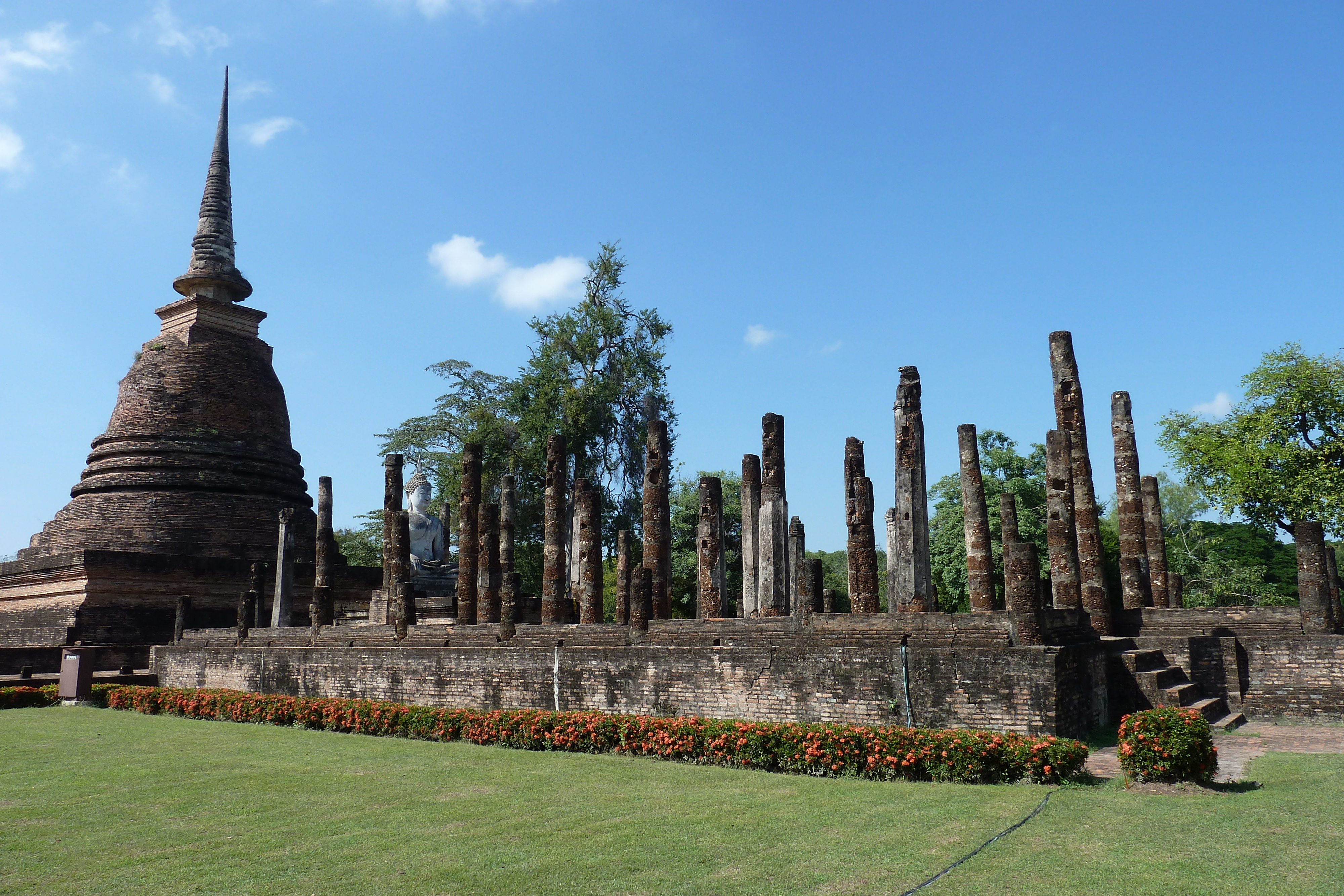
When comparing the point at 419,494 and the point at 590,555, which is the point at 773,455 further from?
the point at 419,494

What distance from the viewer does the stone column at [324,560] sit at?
19.2m

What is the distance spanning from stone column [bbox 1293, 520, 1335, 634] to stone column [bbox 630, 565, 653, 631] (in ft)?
29.3

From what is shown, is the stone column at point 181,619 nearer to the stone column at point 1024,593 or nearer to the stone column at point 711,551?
the stone column at point 711,551

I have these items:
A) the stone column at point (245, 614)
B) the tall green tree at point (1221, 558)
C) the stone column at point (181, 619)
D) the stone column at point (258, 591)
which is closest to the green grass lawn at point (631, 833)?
the stone column at point (245, 614)

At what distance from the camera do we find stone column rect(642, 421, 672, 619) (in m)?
17.3

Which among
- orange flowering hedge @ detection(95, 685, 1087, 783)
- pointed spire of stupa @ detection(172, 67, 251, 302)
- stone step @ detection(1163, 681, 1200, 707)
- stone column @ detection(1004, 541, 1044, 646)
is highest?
pointed spire of stupa @ detection(172, 67, 251, 302)

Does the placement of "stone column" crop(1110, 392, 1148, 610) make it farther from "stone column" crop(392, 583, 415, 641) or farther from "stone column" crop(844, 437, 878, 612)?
"stone column" crop(392, 583, 415, 641)

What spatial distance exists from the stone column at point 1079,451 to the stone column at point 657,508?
6939 millimetres

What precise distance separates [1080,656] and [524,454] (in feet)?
73.3

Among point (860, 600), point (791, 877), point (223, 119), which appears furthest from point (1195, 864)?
point (223, 119)

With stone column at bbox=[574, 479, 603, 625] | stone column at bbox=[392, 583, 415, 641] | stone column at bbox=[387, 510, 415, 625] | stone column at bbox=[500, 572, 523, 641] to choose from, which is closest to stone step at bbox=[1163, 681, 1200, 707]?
stone column at bbox=[574, 479, 603, 625]

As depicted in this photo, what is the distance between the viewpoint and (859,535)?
15.0 meters

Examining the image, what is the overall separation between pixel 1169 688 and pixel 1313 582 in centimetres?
303

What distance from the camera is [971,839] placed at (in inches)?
250
